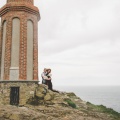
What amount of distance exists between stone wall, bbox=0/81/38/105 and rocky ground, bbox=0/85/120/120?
297 mm

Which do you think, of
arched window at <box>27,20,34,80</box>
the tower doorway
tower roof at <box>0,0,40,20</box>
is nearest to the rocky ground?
the tower doorway

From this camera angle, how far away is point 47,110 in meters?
11.4

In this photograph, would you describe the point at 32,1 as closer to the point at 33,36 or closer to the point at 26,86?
the point at 33,36

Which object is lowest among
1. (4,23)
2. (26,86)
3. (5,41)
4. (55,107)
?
(55,107)

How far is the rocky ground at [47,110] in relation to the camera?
9.29 meters

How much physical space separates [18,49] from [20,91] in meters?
2.98

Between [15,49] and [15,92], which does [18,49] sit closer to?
[15,49]

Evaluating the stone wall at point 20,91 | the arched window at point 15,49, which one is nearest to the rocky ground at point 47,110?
the stone wall at point 20,91

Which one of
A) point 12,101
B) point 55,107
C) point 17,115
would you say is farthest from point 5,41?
point 17,115

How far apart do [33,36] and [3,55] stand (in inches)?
103

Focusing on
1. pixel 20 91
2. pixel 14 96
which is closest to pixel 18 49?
pixel 20 91

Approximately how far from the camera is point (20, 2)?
14484 millimetres

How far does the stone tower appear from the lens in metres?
13.4

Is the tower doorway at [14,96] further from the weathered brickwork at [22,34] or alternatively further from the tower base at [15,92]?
the weathered brickwork at [22,34]
